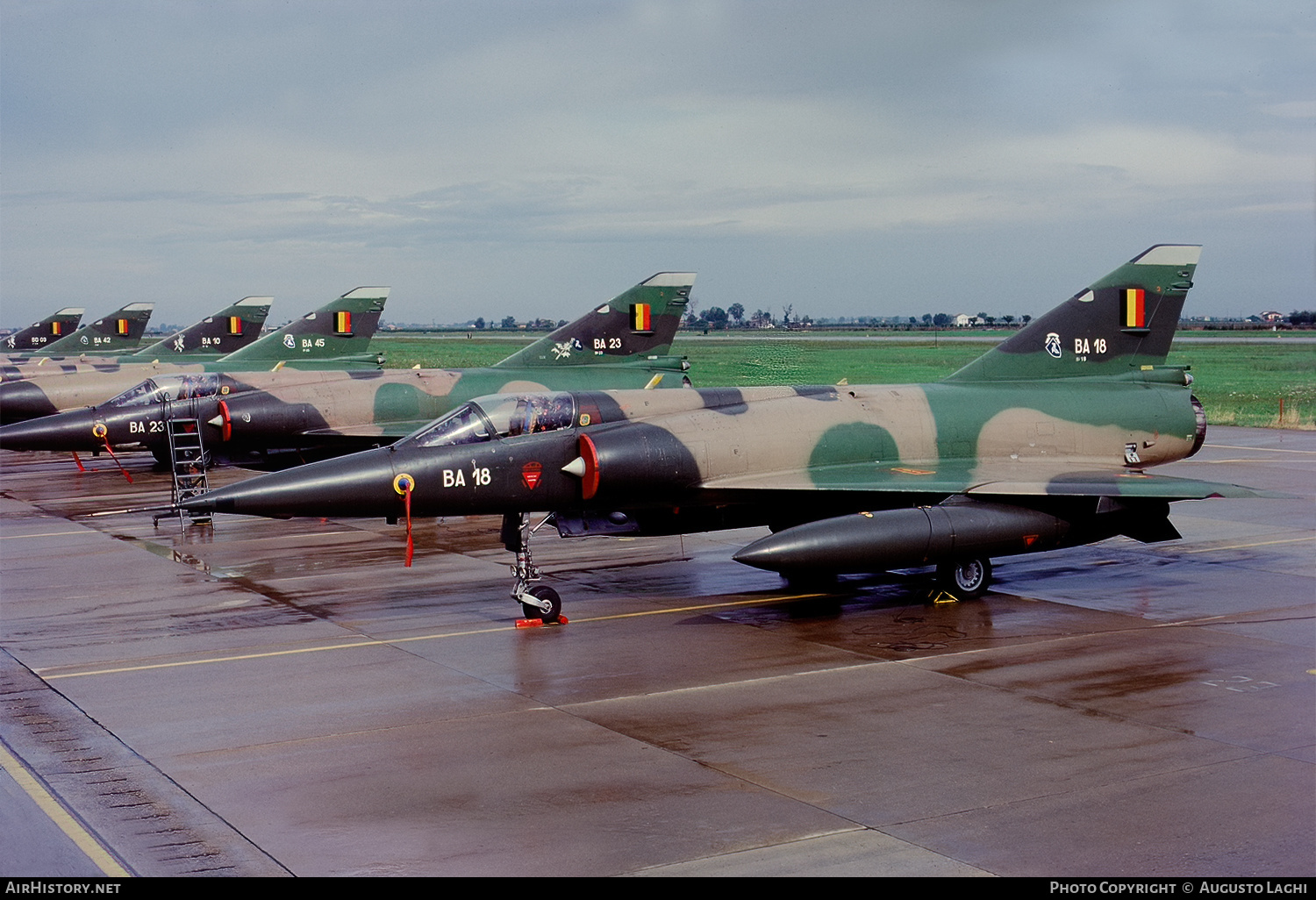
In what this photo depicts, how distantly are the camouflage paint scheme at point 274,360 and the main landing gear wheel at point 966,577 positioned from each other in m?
20.3

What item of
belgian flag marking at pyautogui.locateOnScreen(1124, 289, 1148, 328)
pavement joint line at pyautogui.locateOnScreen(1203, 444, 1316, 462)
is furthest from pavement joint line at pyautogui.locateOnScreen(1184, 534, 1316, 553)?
pavement joint line at pyautogui.locateOnScreen(1203, 444, 1316, 462)

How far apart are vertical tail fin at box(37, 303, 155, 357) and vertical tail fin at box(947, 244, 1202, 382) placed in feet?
134

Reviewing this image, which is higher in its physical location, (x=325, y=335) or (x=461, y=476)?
(x=325, y=335)

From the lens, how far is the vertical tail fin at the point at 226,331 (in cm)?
3959

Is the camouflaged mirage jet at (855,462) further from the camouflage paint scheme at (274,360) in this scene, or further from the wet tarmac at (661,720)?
the camouflage paint scheme at (274,360)

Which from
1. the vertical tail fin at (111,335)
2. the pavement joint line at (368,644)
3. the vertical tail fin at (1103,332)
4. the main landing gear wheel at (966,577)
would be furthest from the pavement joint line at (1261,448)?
the vertical tail fin at (111,335)

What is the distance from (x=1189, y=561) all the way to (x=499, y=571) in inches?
358

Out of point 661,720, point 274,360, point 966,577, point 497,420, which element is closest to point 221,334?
point 274,360

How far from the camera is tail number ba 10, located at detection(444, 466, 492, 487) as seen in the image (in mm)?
13477

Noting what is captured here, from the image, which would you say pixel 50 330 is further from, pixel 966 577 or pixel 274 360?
pixel 966 577

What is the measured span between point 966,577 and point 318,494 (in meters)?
7.25

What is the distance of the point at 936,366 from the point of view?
65375 millimetres

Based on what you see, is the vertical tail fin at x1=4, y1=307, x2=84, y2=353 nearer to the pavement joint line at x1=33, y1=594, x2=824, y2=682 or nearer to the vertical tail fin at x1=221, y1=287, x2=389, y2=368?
the vertical tail fin at x1=221, y1=287, x2=389, y2=368

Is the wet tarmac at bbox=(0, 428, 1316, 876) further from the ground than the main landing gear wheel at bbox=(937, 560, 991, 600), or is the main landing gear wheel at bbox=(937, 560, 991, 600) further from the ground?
the main landing gear wheel at bbox=(937, 560, 991, 600)
